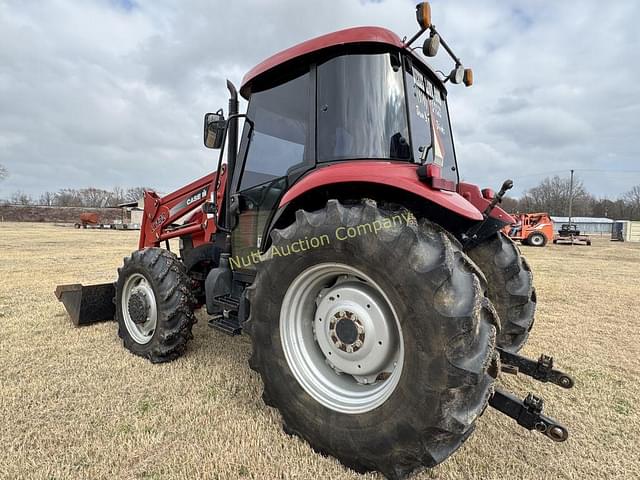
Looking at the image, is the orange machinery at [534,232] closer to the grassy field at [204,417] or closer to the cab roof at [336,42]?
the grassy field at [204,417]

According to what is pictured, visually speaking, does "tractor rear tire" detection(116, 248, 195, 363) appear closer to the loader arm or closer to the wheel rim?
the loader arm

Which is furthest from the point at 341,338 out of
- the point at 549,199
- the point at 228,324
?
the point at 549,199

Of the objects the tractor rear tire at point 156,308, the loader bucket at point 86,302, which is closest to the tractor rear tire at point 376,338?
the tractor rear tire at point 156,308

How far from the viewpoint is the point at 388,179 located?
185 centimetres

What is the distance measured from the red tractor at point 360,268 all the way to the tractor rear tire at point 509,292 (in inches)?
0.4

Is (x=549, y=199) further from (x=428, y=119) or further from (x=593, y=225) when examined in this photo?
(x=428, y=119)

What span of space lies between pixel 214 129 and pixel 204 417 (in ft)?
7.17

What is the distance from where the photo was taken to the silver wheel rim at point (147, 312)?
344 centimetres

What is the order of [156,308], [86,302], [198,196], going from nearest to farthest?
[156,308], [198,196], [86,302]

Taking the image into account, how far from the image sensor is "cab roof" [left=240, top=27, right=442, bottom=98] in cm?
223

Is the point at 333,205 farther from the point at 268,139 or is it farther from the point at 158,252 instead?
the point at 158,252

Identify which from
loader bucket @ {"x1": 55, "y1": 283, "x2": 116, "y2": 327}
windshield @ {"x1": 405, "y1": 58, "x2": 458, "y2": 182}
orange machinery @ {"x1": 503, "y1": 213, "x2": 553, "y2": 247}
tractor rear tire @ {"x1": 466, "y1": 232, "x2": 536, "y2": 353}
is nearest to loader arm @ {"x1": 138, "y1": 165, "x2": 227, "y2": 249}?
loader bucket @ {"x1": 55, "y1": 283, "x2": 116, "y2": 327}

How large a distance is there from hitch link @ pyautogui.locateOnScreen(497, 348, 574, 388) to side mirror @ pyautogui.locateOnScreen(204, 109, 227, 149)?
271 centimetres

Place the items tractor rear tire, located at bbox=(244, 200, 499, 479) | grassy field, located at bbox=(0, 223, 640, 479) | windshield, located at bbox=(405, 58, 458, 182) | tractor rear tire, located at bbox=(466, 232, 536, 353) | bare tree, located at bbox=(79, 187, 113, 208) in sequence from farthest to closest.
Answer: bare tree, located at bbox=(79, 187, 113, 208)
tractor rear tire, located at bbox=(466, 232, 536, 353)
windshield, located at bbox=(405, 58, 458, 182)
grassy field, located at bbox=(0, 223, 640, 479)
tractor rear tire, located at bbox=(244, 200, 499, 479)
